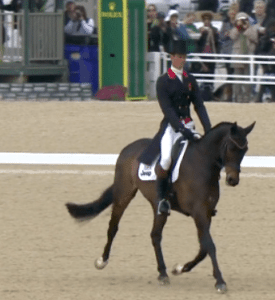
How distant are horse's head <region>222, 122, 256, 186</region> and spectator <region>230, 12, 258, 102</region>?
1187 centimetres

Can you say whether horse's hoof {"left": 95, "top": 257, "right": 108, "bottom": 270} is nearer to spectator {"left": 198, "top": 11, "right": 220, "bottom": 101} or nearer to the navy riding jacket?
the navy riding jacket

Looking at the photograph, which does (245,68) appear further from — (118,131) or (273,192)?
(273,192)

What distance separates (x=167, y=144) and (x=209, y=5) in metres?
22.9

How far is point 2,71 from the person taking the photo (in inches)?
844

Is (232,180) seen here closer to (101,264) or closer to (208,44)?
(101,264)

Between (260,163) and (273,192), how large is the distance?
224 centimetres

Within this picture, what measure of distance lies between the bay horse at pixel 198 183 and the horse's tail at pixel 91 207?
166mm

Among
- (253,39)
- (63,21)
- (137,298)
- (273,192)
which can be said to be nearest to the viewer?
(137,298)

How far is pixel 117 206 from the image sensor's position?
9383 millimetres

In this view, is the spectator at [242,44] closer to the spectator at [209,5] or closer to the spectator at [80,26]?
the spectator at [80,26]

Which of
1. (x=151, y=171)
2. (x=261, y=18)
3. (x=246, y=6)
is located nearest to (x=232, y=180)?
(x=151, y=171)

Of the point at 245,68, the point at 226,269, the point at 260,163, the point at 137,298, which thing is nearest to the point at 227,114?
the point at 245,68

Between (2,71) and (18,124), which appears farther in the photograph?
(2,71)

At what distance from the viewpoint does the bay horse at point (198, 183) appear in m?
8.34
